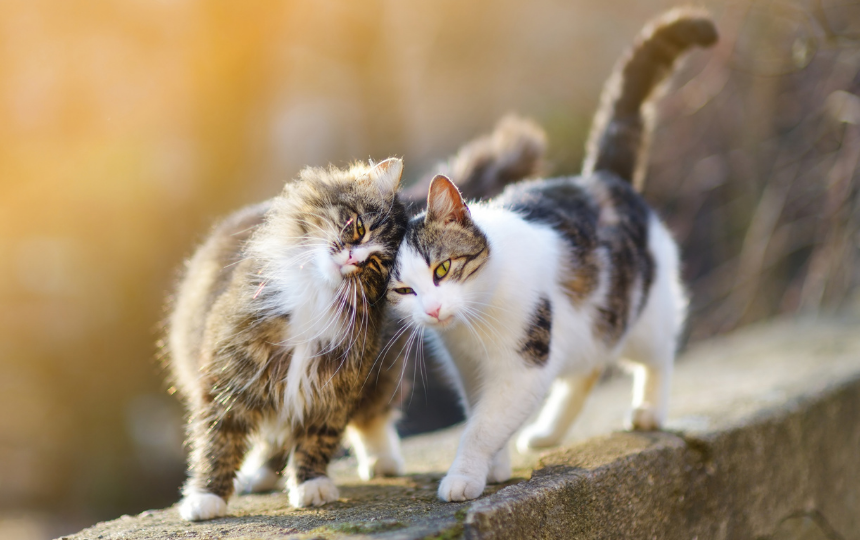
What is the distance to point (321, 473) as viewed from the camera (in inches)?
63.7

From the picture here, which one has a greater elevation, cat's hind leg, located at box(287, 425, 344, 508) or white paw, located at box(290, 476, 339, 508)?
cat's hind leg, located at box(287, 425, 344, 508)

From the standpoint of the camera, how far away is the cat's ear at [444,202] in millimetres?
1497

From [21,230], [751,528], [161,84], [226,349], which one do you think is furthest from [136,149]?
[751,528]

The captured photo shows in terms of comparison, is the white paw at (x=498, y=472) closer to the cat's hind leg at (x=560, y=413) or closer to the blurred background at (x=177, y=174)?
the cat's hind leg at (x=560, y=413)

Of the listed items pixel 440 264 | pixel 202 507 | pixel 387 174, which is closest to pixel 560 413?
pixel 440 264

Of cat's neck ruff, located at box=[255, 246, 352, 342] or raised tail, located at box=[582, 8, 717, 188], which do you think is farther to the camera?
raised tail, located at box=[582, 8, 717, 188]

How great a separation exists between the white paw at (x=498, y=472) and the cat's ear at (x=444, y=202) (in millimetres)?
642

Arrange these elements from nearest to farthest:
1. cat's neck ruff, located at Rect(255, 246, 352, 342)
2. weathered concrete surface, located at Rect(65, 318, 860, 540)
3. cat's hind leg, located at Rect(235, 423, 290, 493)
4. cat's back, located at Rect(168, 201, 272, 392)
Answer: weathered concrete surface, located at Rect(65, 318, 860, 540) → cat's neck ruff, located at Rect(255, 246, 352, 342) → cat's back, located at Rect(168, 201, 272, 392) → cat's hind leg, located at Rect(235, 423, 290, 493)

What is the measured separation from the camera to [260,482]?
1899mm

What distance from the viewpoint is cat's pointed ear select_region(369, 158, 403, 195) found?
5.27 feet

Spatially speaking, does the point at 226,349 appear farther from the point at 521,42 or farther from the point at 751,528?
the point at 521,42

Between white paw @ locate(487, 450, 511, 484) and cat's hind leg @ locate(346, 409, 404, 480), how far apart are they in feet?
1.35

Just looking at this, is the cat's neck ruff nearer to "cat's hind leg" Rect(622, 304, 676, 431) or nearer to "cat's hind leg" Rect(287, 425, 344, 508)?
"cat's hind leg" Rect(287, 425, 344, 508)

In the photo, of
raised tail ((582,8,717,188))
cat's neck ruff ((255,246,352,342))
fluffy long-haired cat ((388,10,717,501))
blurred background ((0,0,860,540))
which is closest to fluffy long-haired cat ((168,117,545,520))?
cat's neck ruff ((255,246,352,342))
